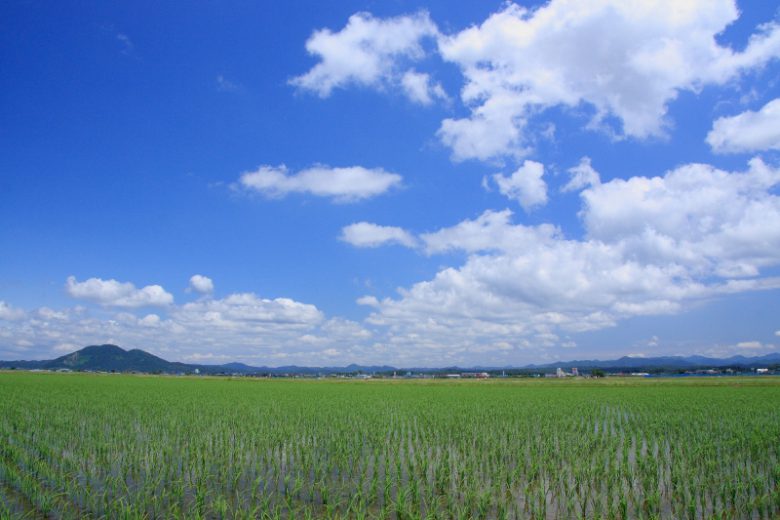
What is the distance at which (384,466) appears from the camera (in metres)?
9.77

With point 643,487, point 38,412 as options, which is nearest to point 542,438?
point 643,487

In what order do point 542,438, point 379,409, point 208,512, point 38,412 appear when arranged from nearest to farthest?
point 208,512, point 542,438, point 38,412, point 379,409

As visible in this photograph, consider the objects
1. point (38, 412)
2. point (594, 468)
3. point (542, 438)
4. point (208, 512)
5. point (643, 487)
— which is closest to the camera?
point (208, 512)

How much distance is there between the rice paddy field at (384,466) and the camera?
7.29m

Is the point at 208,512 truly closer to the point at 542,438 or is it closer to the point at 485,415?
the point at 542,438

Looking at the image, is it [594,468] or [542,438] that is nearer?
[594,468]

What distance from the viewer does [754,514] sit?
734cm

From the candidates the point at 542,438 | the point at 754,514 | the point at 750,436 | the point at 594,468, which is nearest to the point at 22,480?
the point at 594,468

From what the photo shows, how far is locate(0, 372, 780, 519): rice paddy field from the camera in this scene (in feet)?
23.9

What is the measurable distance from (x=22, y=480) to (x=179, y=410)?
11338 millimetres

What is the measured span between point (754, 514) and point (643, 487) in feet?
5.11

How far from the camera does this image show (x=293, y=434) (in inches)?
518

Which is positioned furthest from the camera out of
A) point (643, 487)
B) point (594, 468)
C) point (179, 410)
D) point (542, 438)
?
point (179, 410)

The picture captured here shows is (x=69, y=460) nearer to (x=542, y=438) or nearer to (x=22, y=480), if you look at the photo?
(x=22, y=480)
